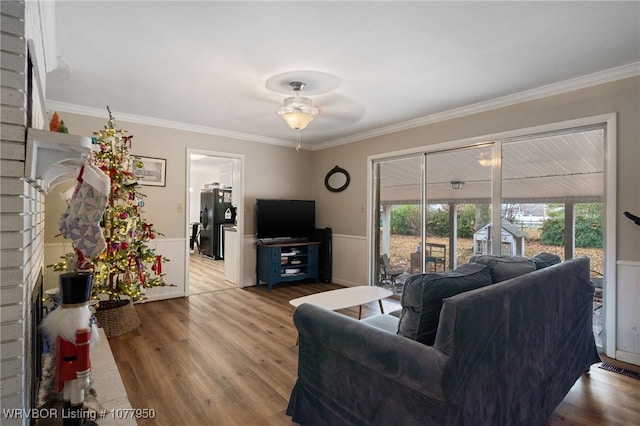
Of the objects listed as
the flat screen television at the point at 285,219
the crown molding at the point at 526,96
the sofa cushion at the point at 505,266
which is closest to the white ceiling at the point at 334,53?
the crown molding at the point at 526,96

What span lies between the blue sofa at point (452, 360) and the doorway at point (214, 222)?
345cm

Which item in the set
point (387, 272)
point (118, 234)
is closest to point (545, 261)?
point (387, 272)

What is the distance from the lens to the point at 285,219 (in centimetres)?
539

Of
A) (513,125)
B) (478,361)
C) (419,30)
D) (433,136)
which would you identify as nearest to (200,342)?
(478,361)

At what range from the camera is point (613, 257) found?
2762 mm

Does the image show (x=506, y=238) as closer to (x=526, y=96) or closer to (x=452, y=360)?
(x=526, y=96)

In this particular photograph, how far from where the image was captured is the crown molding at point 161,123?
374 cm

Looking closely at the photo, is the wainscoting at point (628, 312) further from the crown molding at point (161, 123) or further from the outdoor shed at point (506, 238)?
the crown molding at point (161, 123)

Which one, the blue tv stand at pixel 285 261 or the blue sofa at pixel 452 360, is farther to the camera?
the blue tv stand at pixel 285 261

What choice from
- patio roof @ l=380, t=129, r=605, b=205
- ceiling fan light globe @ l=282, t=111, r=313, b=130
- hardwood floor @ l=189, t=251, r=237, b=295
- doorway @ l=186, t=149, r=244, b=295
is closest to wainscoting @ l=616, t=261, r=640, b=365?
patio roof @ l=380, t=129, r=605, b=205

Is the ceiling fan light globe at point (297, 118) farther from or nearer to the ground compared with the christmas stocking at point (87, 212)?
farther from the ground

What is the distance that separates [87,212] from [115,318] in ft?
6.41

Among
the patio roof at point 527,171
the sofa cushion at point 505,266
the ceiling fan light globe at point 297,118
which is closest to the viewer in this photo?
the sofa cushion at point 505,266

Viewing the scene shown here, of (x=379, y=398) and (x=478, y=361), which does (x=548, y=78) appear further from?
(x=379, y=398)
